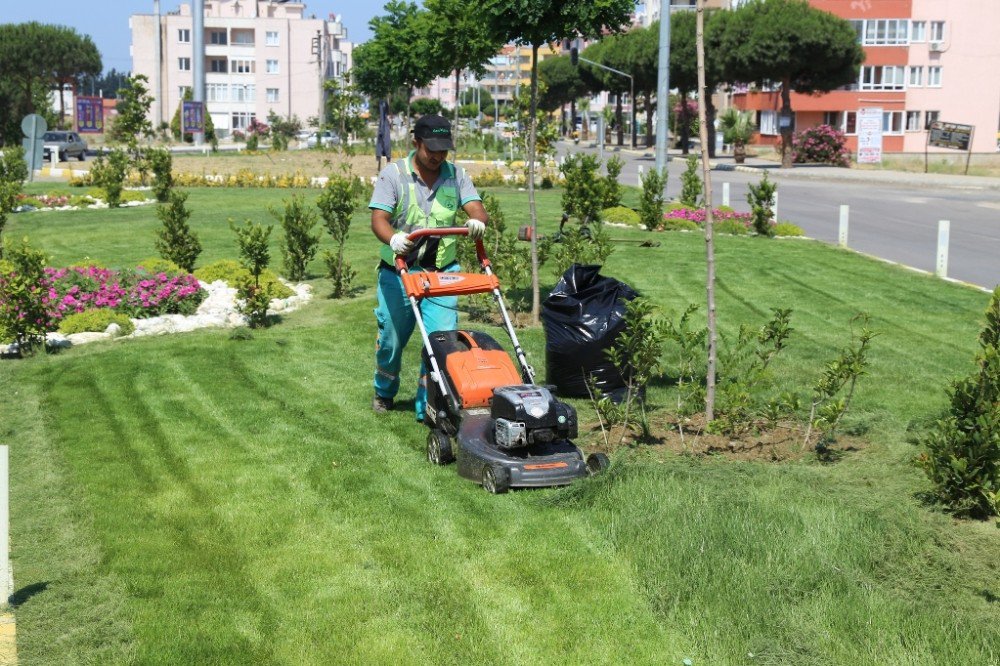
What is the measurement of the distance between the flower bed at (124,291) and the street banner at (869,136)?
1939 inches

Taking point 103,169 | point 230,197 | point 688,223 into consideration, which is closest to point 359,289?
point 688,223

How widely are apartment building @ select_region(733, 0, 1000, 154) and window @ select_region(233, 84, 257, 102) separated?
63.8m

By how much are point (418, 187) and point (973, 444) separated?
3.90m

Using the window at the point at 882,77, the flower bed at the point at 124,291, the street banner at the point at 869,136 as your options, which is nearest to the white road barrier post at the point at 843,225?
the flower bed at the point at 124,291

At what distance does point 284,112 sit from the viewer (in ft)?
391

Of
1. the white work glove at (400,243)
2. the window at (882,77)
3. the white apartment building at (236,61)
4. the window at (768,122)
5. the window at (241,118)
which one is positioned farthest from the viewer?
the window at (241,118)

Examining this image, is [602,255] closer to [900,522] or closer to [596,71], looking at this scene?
[900,522]

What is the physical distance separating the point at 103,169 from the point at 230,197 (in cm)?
380

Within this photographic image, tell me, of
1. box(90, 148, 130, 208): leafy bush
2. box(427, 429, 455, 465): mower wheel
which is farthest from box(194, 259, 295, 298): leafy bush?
box(90, 148, 130, 208): leafy bush

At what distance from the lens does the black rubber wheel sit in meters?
6.62

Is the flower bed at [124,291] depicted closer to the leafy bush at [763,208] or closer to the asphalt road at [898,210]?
the asphalt road at [898,210]

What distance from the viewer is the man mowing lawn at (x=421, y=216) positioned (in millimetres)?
7676

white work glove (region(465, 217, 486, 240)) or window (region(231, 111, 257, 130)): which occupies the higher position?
window (region(231, 111, 257, 130))

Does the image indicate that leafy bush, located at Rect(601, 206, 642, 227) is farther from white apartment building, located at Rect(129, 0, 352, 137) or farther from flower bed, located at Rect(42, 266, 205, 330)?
white apartment building, located at Rect(129, 0, 352, 137)
